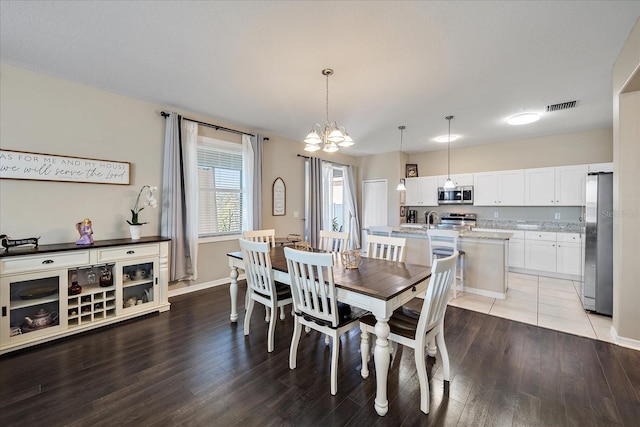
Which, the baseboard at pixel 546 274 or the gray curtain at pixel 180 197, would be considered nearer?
the gray curtain at pixel 180 197

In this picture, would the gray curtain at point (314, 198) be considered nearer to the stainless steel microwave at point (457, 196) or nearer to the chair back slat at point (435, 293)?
the stainless steel microwave at point (457, 196)

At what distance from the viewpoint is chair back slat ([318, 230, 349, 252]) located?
3254mm

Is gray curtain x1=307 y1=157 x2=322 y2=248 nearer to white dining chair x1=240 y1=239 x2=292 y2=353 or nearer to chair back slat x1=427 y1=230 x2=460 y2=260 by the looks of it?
chair back slat x1=427 y1=230 x2=460 y2=260

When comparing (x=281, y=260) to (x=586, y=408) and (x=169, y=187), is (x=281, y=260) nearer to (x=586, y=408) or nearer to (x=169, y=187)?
(x=169, y=187)

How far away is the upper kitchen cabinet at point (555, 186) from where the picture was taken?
4727 mm

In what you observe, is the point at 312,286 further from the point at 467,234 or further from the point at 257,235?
the point at 467,234

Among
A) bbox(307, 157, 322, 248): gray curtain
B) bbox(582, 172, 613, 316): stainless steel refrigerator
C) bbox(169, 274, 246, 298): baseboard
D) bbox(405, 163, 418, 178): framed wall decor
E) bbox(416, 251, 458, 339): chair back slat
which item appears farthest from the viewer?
bbox(405, 163, 418, 178): framed wall decor

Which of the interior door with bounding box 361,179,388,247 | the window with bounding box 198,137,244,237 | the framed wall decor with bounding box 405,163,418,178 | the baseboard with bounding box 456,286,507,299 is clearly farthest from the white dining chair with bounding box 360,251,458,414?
the framed wall decor with bounding box 405,163,418,178

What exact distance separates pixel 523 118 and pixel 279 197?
421cm

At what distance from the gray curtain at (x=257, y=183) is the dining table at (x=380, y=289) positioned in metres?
2.19

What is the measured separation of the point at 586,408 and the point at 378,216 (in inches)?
213

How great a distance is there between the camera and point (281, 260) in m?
2.64

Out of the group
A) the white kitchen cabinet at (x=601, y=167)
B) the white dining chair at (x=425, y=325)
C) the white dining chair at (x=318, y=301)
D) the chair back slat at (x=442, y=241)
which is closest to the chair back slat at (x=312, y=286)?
the white dining chair at (x=318, y=301)

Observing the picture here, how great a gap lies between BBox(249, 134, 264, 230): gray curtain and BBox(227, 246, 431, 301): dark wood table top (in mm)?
2052
